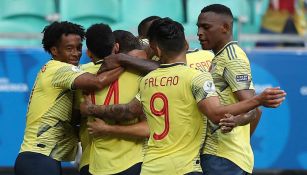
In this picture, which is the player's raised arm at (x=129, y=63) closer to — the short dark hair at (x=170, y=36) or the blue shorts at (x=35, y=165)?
the short dark hair at (x=170, y=36)

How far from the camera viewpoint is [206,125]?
6109mm

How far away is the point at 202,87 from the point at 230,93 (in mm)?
545

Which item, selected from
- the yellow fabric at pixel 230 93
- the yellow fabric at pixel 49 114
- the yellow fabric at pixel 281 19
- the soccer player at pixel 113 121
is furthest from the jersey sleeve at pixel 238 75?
the yellow fabric at pixel 281 19

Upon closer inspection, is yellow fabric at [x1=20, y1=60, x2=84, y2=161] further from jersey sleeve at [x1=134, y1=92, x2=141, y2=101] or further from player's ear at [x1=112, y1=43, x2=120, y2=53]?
jersey sleeve at [x1=134, y1=92, x2=141, y2=101]

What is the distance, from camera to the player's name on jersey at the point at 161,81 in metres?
5.89

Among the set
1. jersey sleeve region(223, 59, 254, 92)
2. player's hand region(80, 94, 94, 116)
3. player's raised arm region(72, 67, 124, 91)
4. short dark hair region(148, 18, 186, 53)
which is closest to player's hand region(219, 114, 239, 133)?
jersey sleeve region(223, 59, 254, 92)

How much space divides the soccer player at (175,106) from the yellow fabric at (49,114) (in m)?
1.00

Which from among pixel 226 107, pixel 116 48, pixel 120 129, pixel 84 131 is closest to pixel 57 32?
pixel 116 48

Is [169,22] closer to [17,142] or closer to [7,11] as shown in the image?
[17,142]

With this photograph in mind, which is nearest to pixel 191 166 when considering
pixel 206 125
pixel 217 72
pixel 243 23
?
pixel 206 125

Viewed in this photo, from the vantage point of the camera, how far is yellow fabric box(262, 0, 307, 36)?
1140 cm

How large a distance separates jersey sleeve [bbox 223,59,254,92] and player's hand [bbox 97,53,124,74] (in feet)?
2.78

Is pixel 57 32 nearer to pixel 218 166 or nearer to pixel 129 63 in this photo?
pixel 129 63

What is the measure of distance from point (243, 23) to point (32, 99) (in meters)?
4.62
